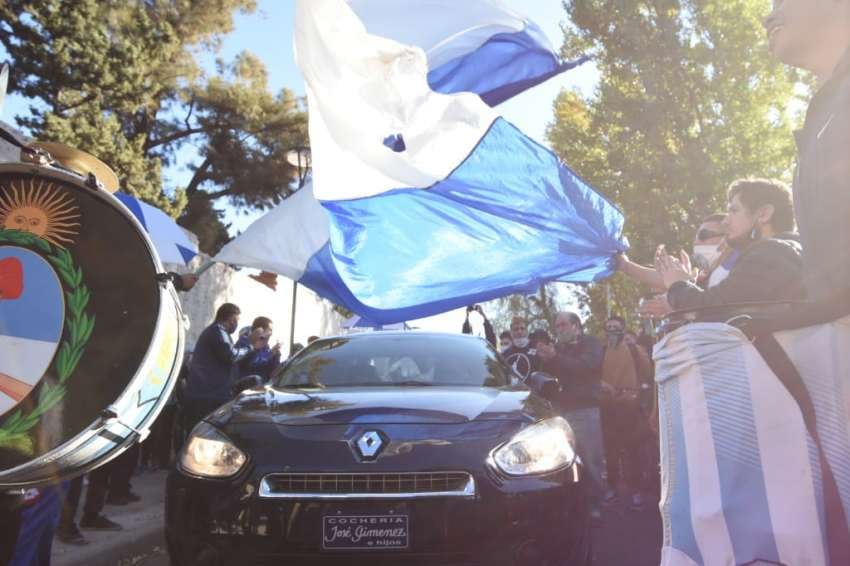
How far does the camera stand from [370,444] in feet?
11.9

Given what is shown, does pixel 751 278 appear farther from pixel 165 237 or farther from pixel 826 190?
pixel 165 237

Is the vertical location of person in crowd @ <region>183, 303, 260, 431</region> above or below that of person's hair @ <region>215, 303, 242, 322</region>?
below

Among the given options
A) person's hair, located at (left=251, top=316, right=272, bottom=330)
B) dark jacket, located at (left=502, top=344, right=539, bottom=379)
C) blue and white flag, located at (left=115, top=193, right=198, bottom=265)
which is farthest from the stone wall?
dark jacket, located at (left=502, top=344, right=539, bottom=379)

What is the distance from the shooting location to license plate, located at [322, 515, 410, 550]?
3.42m

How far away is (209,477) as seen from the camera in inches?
143

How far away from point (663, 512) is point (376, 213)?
140 inches

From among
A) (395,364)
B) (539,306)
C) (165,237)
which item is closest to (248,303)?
(165,237)

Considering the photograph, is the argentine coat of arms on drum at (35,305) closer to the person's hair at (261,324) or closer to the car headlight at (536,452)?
the car headlight at (536,452)

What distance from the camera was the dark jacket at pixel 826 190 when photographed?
5.26ft

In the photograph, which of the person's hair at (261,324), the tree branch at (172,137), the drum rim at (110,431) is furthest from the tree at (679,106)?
the drum rim at (110,431)

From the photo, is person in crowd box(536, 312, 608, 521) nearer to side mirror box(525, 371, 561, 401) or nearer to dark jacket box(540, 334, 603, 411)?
dark jacket box(540, 334, 603, 411)

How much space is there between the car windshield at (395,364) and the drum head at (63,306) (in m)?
2.85

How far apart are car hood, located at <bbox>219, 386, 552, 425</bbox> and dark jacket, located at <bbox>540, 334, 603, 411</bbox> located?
3005 mm

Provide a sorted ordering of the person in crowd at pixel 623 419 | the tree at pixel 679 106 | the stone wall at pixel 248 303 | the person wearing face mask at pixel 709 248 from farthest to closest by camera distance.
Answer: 1. the tree at pixel 679 106
2. the stone wall at pixel 248 303
3. the person in crowd at pixel 623 419
4. the person wearing face mask at pixel 709 248
